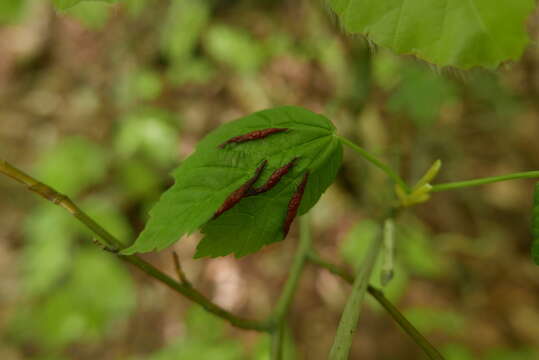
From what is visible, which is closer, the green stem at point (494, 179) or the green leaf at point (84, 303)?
the green stem at point (494, 179)

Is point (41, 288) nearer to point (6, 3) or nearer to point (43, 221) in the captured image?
point (43, 221)

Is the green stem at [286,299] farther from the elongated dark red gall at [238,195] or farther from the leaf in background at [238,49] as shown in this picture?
the leaf in background at [238,49]

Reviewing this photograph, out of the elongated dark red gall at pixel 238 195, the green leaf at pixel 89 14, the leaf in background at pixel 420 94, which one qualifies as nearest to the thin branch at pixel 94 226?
the elongated dark red gall at pixel 238 195

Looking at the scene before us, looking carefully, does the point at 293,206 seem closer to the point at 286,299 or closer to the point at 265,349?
the point at 286,299

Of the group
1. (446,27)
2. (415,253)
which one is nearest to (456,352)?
(415,253)

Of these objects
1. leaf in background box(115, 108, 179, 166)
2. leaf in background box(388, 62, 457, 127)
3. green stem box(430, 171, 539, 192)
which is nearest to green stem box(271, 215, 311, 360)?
green stem box(430, 171, 539, 192)

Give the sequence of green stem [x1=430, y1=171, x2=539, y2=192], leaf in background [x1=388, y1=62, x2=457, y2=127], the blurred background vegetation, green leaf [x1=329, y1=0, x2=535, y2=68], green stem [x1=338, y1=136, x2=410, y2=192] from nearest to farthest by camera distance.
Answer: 1. green leaf [x1=329, y1=0, x2=535, y2=68]
2. green stem [x1=430, y1=171, x2=539, y2=192]
3. green stem [x1=338, y1=136, x2=410, y2=192]
4. leaf in background [x1=388, y1=62, x2=457, y2=127]
5. the blurred background vegetation

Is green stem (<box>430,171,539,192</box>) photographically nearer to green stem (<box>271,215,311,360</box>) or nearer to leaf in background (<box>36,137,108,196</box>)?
green stem (<box>271,215,311,360</box>)
